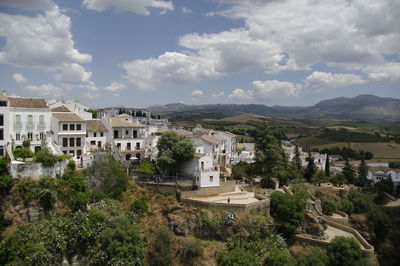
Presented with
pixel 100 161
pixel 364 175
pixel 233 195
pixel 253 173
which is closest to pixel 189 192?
pixel 233 195

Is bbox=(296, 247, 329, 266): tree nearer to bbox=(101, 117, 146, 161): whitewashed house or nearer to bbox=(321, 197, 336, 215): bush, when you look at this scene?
bbox=(321, 197, 336, 215): bush

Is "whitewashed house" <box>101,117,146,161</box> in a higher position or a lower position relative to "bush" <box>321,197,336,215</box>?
higher

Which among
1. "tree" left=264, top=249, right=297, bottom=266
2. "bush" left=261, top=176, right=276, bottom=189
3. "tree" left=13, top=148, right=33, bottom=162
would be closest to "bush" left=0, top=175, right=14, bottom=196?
"tree" left=13, top=148, right=33, bottom=162

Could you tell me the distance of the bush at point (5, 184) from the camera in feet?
113

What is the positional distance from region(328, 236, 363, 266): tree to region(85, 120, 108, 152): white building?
1295 inches

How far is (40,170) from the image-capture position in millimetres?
36312

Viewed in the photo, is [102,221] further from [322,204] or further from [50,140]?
[322,204]

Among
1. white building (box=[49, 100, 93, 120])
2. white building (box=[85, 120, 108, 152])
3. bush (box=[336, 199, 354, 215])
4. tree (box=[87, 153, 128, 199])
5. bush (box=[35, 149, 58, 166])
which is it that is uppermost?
white building (box=[49, 100, 93, 120])

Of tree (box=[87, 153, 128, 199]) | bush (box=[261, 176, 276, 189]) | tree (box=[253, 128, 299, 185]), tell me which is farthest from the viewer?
tree (box=[253, 128, 299, 185])

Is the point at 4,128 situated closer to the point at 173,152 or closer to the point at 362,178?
the point at 173,152

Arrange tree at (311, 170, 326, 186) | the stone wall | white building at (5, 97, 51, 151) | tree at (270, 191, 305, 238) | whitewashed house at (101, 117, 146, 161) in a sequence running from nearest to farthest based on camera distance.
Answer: the stone wall, tree at (270, 191, 305, 238), white building at (5, 97, 51, 151), whitewashed house at (101, 117, 146, 161), tree at (311, 170, 326, 186)

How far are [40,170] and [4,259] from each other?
1069cm

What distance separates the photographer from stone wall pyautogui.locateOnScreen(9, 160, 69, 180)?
3544 cm

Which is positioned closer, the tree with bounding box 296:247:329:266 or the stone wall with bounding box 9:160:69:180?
the tree with bounding box 296:247:329:266
